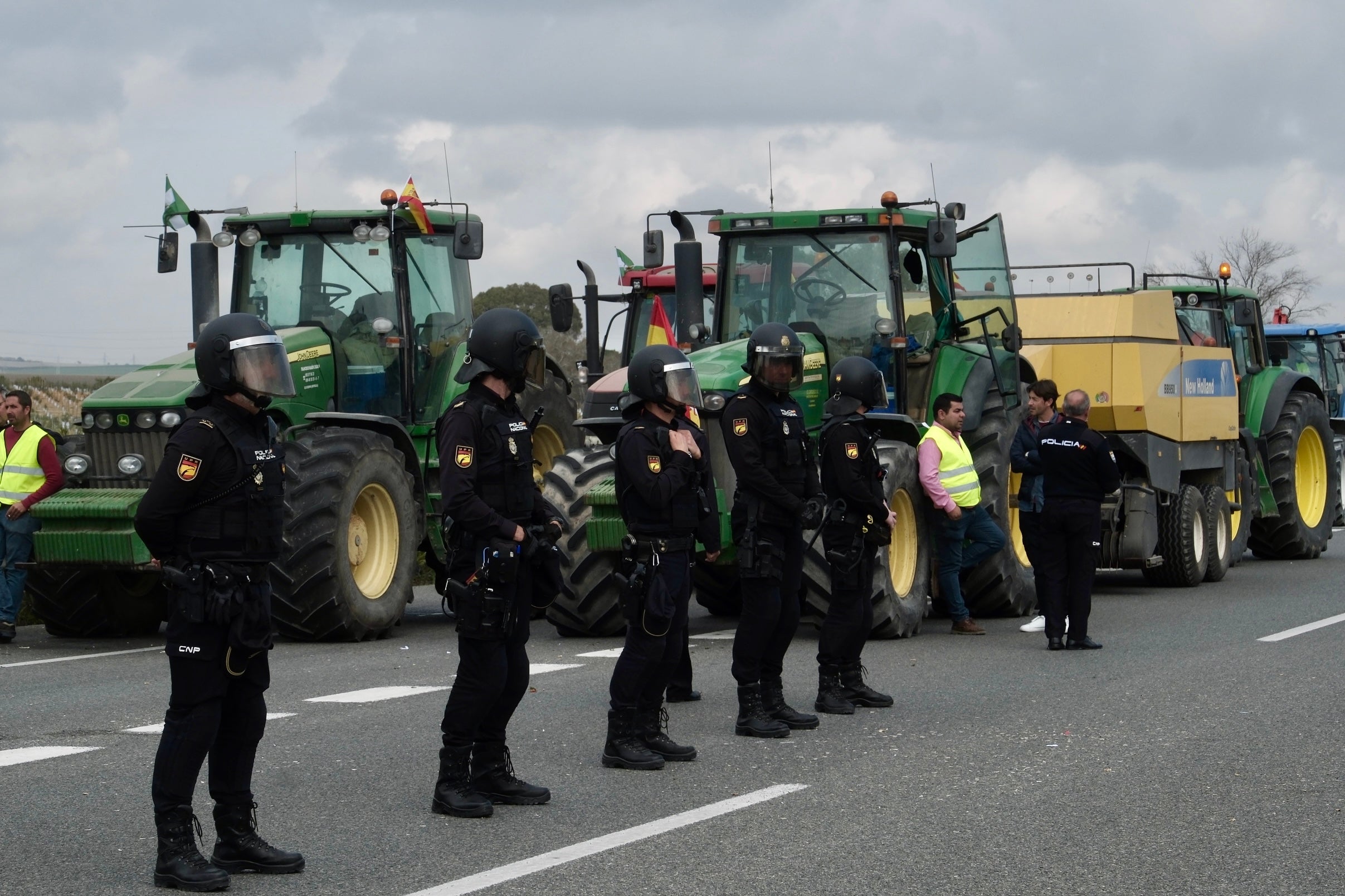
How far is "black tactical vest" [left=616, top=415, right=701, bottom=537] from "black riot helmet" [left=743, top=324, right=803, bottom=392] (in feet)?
3.29

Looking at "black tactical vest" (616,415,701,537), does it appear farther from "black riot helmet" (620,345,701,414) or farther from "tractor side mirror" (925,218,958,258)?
"tractor side mirror" (925,218,958,258)

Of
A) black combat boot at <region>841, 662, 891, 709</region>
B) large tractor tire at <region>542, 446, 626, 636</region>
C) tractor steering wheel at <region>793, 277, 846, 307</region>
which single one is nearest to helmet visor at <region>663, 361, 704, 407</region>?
black combat boot at <region>841, 662, 891, 709</region>

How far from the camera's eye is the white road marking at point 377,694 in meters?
9.78

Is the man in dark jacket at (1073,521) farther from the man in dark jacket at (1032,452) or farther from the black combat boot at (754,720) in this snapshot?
the black combat boot at (754,720)

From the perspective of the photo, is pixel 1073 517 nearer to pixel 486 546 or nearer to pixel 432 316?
pixel 432 316

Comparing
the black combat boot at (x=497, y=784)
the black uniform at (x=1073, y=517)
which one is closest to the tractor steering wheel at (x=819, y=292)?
the black uniform at (x=1073, y=517)

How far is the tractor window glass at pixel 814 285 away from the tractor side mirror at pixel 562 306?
1549 mm

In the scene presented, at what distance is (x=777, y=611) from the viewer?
8773 mm

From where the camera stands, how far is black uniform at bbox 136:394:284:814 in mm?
5891

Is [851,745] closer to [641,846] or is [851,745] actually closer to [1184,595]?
[641,846]

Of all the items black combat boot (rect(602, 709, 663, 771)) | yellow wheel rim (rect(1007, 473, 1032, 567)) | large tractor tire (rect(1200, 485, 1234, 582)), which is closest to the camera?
black combat boot (rect(602, 709, 663, 771))

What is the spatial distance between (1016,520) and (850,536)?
6013 millimetres

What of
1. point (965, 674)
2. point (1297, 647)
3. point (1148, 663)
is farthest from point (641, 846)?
point (1297, 647)

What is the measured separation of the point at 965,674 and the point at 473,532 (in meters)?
4.78
